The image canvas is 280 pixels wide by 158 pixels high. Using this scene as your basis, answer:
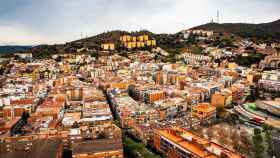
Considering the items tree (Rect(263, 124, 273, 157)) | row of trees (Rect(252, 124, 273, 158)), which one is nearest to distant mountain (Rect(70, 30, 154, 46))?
tree (Rect(263, 124, 273, 157))

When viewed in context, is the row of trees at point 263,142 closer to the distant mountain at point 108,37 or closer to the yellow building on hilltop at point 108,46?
the yellow building on hilltop at point 108,46

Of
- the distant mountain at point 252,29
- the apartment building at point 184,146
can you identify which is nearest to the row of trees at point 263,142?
the apartment building at point 184,146

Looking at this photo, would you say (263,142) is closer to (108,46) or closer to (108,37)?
(108,46)

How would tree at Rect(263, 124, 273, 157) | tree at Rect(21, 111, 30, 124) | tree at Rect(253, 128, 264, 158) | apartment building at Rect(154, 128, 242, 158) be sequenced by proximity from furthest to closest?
tree at Rect(21, 111, 30, 124) < tree at Rect(263, 124, 273, 157) < tree at Rect(253, 128, 264, 158) < apartment building at Rect(154, 128, 242, 158)

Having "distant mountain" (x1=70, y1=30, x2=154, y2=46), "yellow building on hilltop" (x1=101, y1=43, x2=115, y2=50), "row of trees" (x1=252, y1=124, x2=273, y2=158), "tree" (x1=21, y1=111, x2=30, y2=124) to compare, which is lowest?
"row of trees" (x1=252, y1=124, x2=273, y2=158)

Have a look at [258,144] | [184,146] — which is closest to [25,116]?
[184,146]

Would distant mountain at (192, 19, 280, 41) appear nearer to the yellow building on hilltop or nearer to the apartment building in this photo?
the yellow building on hilltop

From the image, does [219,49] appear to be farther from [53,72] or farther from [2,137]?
[2,137]

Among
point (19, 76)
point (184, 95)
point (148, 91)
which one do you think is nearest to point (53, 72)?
point (19, 76)

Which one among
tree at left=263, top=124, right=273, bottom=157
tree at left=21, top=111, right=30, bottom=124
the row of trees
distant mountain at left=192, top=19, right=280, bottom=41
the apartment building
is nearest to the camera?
the apartment building
